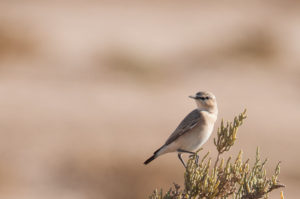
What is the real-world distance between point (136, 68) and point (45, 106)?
8.87 metres

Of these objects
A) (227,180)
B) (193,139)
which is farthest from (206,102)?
(227,180)

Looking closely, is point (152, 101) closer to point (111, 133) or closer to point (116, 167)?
point (111, 133)

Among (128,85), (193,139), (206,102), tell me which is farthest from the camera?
(128,85)

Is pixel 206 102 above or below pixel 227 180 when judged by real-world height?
above

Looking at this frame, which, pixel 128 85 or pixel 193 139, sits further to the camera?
pixel 128 85

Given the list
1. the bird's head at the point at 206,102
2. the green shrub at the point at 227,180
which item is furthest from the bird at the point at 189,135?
the green shrub at the point at 227,180

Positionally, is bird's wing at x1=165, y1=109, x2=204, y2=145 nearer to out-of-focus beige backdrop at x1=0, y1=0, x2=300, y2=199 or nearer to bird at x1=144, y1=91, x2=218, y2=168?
bird at x1=144, y1=91, x2=218, y2=168

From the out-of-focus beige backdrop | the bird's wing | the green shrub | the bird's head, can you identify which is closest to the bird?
the bird's wing

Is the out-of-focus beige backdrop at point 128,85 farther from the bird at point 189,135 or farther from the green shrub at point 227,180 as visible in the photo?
the green shrub at point 227,180

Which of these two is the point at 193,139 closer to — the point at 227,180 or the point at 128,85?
the point at 227,180

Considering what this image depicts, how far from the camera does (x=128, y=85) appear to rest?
96.9 feet

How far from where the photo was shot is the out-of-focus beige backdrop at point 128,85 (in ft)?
68.7

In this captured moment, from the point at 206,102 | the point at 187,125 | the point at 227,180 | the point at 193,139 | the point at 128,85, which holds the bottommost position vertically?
the point at 128,85

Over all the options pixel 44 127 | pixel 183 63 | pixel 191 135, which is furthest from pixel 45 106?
pixel 191 135
